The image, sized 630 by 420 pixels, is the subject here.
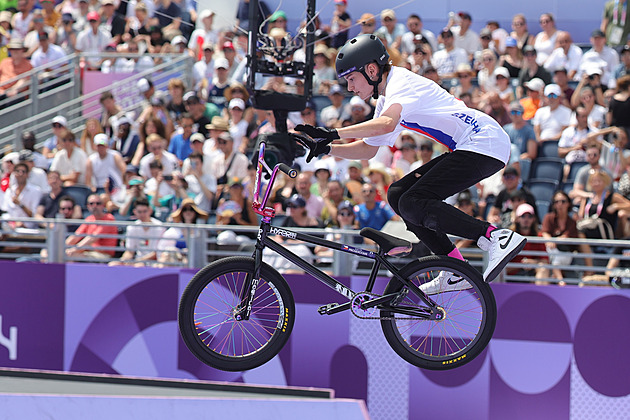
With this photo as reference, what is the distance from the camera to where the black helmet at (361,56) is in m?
6.03

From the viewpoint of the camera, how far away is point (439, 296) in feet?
21.0

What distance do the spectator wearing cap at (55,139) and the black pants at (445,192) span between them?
817 centimetres

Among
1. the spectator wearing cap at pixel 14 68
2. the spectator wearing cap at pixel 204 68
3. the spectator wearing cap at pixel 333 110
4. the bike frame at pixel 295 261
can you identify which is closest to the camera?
the bike frame at pixel 295 261

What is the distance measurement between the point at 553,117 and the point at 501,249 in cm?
640

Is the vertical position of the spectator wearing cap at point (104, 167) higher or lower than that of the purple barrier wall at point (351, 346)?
higher

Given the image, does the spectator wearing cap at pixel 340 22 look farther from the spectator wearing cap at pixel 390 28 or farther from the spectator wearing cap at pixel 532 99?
the spectator wearing cap at pixel 532 99

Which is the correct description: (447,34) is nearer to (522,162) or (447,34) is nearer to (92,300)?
(522,162)

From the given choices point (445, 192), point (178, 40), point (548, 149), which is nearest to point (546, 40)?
point (548, 149)

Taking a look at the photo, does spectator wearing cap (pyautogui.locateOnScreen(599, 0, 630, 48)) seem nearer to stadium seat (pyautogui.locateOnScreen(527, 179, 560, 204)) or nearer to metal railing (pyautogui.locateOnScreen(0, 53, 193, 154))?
stadium seat (pyautogui.locateOnScreen(527, 179, 560, 204))

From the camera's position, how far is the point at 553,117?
39.5 ft

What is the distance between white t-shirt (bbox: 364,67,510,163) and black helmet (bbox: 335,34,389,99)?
137 mm

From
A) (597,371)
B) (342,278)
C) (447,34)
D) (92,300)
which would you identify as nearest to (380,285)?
(342,278)

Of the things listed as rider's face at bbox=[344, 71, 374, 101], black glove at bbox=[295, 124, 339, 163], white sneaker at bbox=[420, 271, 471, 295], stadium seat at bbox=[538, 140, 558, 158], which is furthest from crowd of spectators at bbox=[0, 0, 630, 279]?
black glove at bbox=[295, 124, 339, 163]

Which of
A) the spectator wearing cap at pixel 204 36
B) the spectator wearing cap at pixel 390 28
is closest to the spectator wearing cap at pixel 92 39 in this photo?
the spectator wearing cap at pixel 204 36
